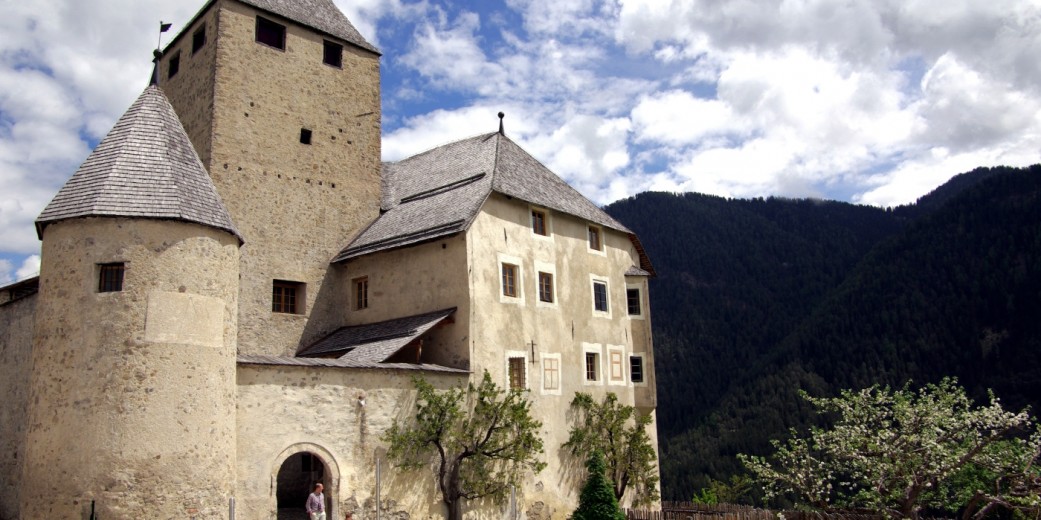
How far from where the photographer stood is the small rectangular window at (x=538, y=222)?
2905 cm

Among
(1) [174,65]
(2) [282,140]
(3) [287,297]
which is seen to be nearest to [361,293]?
(3) [287,297]

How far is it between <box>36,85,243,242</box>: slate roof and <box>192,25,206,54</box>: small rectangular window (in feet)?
25.6

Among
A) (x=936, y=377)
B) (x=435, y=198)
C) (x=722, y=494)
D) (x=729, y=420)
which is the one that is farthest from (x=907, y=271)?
(x=435, y=198)

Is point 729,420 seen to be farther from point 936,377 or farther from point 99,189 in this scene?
point 99,189

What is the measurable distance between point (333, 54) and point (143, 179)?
1256 cm

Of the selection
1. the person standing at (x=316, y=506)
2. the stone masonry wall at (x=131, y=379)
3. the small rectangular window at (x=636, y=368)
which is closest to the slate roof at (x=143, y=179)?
the stone masonry wall at (x=131, y=379)

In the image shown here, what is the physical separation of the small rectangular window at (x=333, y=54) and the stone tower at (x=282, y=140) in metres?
0.04

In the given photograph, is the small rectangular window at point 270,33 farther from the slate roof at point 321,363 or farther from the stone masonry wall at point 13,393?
the slate roof at point 321,363

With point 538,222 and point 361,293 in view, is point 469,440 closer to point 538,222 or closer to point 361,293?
point 361,293

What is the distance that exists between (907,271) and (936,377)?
16841 millimetres

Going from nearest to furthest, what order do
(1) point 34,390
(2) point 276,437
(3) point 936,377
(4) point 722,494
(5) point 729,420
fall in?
(1) point 34,390, (2) point 276,437, (4) point 722,494, (3) point 936,377, (5) point 729,420

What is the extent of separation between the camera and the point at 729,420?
11138cm


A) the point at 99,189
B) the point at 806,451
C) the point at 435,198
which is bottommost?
the point at 806,451

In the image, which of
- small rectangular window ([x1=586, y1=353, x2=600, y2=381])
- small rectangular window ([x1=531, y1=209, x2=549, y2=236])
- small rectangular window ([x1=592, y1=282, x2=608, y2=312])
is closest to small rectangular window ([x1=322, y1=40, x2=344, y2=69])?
small rectangular window ([x1=531, y1=209, x2=549, y2=236])
